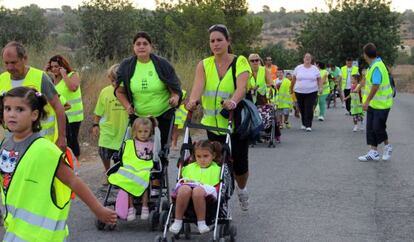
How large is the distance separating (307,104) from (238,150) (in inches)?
372

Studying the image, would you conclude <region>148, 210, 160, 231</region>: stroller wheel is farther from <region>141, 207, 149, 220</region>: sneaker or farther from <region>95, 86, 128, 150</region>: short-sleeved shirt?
<region>95, 86, 128, 150</region>: short-sleeved shirt

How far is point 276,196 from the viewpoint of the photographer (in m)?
8.59

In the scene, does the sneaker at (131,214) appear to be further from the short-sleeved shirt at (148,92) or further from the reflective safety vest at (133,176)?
the short-sleeved shirt at (148,92)

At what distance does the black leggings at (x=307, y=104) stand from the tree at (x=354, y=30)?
2989cm

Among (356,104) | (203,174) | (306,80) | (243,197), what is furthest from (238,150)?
(356,104)

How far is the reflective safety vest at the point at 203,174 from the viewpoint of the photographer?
638 centimetres

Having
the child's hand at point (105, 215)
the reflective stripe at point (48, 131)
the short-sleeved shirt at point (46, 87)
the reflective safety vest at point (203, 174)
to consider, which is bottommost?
the reflective safety vest at point (203, 174)

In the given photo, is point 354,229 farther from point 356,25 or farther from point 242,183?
point 356,25

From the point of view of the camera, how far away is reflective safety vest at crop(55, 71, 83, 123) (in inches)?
355

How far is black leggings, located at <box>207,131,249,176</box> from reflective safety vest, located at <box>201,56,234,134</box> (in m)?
0.11

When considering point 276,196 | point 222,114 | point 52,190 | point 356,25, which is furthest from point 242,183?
point 356,25

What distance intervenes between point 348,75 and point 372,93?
1106cm

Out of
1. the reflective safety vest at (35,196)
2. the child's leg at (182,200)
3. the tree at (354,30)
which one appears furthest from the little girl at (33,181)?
the tree at (354,30)

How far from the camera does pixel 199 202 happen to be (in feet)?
20.1
